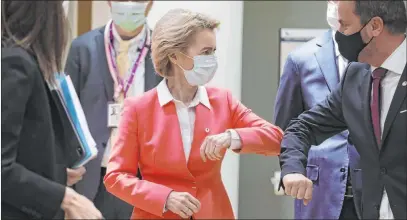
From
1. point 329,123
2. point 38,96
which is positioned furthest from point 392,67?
point 38,96

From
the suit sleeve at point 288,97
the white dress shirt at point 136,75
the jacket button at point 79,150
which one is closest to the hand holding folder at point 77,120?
the jacket button at point 79,150

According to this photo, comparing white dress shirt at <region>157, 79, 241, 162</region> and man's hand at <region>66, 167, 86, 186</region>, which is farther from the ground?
white dress shirt at <region>157, 79, 241, 162</region>

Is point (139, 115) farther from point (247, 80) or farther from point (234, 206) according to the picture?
point (247, 80)

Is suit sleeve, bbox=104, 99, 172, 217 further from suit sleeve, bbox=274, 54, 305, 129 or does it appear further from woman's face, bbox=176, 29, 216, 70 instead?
suit sleeve, bbox=274, 54, 305, 129

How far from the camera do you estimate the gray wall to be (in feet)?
5.68

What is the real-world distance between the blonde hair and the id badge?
22 centimetres

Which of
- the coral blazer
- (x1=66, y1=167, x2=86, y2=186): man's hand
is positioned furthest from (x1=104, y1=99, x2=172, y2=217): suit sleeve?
(x1=66, y1=167, x2=86, y2=186): man's hand

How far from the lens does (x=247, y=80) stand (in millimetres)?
1900

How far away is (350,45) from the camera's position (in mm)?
1613

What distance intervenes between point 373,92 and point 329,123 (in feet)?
0.44

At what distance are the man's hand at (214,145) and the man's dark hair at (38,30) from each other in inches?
21.6

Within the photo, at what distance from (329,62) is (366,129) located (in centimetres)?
20

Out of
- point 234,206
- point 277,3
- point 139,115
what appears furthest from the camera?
point 277,3

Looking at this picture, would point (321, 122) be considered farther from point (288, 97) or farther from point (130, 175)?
point (130, 175)
